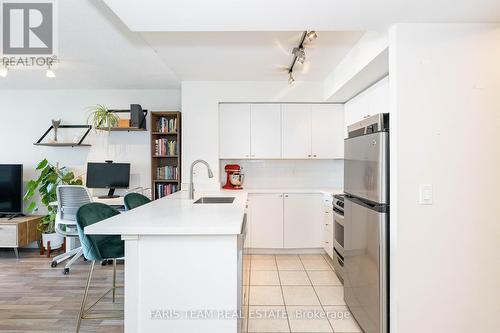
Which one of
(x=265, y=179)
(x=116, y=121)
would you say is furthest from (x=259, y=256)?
(x=116, y=121)

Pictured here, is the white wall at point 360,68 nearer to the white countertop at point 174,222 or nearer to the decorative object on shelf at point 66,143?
the white countertop at point 174,222

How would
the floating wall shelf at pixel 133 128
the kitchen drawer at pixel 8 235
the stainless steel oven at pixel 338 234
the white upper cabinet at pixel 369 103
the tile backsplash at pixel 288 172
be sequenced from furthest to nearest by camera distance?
the tile backsplash at pixel 288 172 < the floating wall shelf at pixel 133 128 < the kitchen drawer at pixel 8 235 < the stainless steel oven at pixel 338 234 < the white upper cabinet at pixel 369 103

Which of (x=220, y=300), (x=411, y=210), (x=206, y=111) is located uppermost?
(x=206, y=111)

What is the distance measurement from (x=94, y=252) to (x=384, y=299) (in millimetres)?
2058

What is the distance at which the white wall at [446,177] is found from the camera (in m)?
2.03

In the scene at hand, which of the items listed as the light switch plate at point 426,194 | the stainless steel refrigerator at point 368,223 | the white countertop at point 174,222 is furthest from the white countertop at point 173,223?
the light switch plate at point 426,194

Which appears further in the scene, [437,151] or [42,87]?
[42,87]

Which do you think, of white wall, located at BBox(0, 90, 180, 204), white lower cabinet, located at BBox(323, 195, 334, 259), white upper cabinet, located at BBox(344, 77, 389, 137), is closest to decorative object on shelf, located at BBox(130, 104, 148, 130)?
white wall, located at BBox(0, 90, 180, 204)

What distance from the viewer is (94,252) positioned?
2.22 metres

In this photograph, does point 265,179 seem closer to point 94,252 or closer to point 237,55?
point 237,55

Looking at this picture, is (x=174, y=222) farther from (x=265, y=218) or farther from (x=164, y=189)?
(x=164, y=189)

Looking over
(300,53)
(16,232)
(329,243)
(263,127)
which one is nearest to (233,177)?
(263,127)

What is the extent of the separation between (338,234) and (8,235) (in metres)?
4.33

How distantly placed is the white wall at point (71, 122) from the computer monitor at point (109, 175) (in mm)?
296
